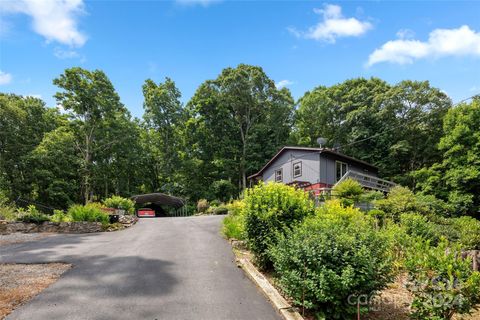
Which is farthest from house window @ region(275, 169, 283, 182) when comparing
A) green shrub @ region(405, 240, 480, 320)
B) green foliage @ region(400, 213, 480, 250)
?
green shrub @ region(405, 240, 480, 320)

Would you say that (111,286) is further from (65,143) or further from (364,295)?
(65,143)

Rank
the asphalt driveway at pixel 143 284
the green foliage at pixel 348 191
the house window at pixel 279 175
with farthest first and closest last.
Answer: the house window at pixel 279 175 → the green foliage at pixel 348 191 → the asphalt driveway at pixel 143 284

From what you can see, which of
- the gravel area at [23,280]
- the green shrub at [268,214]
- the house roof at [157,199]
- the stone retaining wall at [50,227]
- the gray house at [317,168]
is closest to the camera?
the gravel area at [23,280]

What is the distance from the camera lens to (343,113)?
41156 mm

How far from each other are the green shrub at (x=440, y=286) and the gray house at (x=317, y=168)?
18.1 meters

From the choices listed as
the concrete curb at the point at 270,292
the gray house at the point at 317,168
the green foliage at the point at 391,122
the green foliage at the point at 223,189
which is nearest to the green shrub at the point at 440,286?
the concrete curb at the point at 270,292

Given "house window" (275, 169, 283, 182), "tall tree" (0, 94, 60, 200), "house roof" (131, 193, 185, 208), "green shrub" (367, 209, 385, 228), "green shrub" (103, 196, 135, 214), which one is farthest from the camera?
"house roof" (131, 193, 185, 208)

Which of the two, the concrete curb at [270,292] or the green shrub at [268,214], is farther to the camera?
the green shrub at [268,214]

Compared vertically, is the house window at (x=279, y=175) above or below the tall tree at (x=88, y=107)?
below

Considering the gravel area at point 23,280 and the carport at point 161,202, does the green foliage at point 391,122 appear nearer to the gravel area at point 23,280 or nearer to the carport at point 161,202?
the carport at point 161,202

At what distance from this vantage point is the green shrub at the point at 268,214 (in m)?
7.33

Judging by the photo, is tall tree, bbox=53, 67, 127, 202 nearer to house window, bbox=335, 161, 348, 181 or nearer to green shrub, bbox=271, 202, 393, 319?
house window, bbox=335, 161, 348, 181

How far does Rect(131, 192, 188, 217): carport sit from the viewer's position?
1298 inches

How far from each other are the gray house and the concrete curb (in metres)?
16.6
